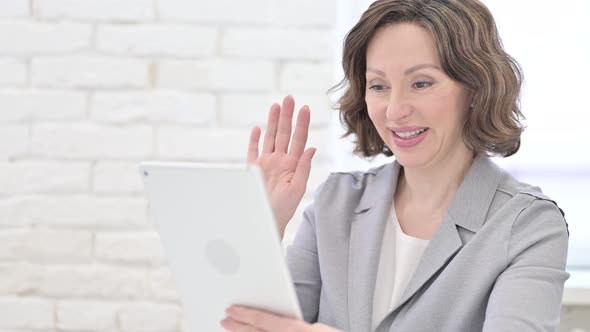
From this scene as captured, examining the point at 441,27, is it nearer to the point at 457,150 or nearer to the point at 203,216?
the point at 457,150

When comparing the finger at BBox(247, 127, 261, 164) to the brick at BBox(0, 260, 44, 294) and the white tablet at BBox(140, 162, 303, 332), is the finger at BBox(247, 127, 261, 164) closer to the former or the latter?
the white tablet at BBox(140, 162, 303, 332)

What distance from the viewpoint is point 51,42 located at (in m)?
2.03

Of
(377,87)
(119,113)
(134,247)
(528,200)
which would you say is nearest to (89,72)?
(119,113)

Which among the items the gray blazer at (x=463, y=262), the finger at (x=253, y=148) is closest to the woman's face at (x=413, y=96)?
the gray blazer at (x=463, y=262)

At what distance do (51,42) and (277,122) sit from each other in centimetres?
77

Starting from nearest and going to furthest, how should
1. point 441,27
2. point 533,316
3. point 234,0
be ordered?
point 533,316 → point 441,27 → point 234,0

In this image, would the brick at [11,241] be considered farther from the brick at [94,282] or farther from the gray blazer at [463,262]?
the gray blazer at [463,262]

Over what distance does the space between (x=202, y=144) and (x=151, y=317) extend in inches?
18.3

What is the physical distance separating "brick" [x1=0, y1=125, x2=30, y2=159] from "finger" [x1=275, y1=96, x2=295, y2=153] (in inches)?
31.1

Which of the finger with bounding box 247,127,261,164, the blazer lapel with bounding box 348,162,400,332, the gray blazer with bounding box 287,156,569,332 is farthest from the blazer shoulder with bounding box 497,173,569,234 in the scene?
the finger with bounding box 247,127,261,164

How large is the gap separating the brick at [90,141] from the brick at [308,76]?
0.38 m

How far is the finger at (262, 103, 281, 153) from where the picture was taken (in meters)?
1.58

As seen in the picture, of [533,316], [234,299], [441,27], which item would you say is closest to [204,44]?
[441,27]

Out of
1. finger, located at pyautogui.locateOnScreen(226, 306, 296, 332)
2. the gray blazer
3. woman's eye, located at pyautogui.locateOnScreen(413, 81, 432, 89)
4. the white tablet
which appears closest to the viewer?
the white tablet
